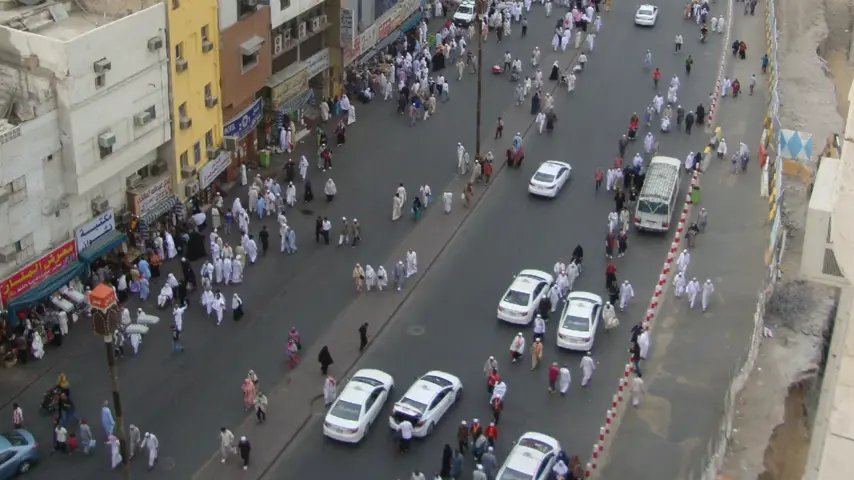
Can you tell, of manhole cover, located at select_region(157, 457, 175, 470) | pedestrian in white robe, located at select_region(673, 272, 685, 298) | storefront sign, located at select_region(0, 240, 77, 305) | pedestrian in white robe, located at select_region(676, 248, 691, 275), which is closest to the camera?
manhole cover, located at select_region(157, 457, 175, 470)

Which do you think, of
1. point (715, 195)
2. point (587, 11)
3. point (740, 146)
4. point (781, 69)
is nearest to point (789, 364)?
point (715, 195)

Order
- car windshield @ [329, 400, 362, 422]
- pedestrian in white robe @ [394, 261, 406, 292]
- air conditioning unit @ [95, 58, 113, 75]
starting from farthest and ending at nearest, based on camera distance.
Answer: pedestrian in white robe @ [394, 261, 406, 292]
air conditioning unit @ [95, 58, 113, 75]
car windshield @ [329, 400, 362, 422]

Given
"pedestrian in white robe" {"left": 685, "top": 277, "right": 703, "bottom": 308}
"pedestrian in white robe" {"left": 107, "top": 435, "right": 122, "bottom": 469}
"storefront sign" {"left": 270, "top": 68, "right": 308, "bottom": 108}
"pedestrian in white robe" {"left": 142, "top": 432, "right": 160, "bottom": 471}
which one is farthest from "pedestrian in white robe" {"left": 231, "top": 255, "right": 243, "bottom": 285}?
"pedestrian in white robe" {"left": 685, "top": 277, "right": 703, "bottom": 308}

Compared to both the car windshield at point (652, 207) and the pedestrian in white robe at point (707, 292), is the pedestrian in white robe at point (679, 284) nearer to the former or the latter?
the pedestrian in white robe at point (707, 292)

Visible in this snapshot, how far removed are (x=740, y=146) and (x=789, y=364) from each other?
19644mm

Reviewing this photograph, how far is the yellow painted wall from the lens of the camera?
4572 cm

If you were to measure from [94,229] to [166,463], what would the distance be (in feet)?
34.7

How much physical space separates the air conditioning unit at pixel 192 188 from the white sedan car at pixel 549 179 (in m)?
13.9

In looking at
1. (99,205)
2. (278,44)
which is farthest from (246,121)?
(99,205)

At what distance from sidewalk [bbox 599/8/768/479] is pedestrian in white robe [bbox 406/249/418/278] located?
29.8 ft

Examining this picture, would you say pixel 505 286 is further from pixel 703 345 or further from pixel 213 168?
pixel 213 168

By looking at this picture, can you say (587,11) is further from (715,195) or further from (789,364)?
(789,364)

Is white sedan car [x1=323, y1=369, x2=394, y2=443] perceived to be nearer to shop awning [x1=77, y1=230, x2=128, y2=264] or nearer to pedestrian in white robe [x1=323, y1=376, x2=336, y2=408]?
pedestrian in white robe [x1=323, y1=376, x2=336, y2=408]

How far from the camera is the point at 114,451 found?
3591 cm
